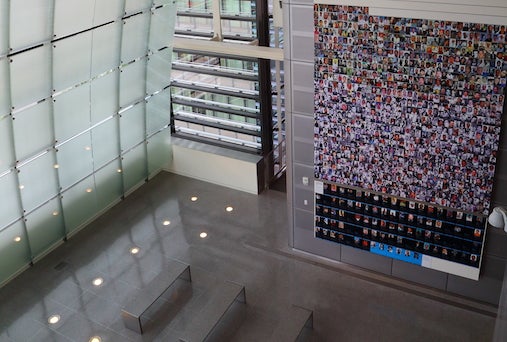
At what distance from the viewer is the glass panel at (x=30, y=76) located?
11250 millimetres

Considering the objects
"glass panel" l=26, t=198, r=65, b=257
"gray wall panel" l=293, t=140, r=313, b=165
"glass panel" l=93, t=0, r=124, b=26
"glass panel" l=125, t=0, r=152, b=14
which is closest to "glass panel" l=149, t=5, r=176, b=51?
"glass panel" l=125, t=0, r=152, b=14

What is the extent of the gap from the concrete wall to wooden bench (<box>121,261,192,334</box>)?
2.67 m

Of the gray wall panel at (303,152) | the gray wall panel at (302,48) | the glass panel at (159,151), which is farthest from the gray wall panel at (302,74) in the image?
the glass panel at (159,151)

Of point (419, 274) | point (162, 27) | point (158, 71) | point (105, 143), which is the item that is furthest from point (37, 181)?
point (419, 274)

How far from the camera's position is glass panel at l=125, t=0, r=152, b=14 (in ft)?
43.8

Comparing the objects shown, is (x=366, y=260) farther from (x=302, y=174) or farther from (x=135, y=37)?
(x=135, y=37)

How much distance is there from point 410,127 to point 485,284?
3407 millimetres

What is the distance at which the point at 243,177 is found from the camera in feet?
51.8

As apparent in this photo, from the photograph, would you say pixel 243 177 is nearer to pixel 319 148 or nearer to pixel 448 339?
pixel 319 148

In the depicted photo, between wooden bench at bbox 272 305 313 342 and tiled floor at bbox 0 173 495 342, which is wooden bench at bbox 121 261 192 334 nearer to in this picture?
tiled floor at bbox 0 173 495 342

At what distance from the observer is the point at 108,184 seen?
1530 centimetres

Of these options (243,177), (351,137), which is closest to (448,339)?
(351,137)

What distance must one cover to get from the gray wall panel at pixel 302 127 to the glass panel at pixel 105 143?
5.11 meters

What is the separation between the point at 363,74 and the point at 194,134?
7391 millimetres
